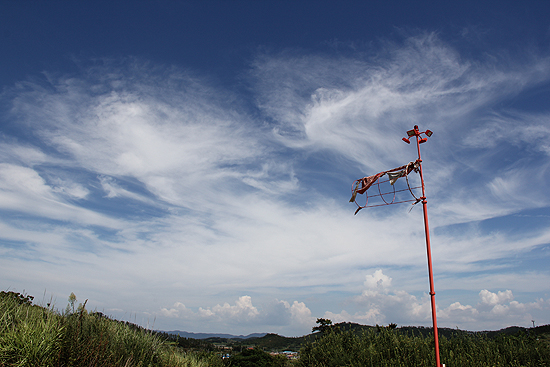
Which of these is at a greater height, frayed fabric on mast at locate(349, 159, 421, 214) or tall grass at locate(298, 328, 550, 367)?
frayed fabric on mast at locate(349, 159, 421, 214)

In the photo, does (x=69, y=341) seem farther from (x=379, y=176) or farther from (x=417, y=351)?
(x=417, y=351)

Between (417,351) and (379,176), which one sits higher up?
(379,176)

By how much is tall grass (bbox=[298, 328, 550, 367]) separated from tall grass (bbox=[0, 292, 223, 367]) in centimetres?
1006

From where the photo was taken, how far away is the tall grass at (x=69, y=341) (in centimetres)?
757

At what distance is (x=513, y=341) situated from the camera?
60.3ft

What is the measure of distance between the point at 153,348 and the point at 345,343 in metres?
13.3

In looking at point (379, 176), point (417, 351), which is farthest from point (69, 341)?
point (417, 351)

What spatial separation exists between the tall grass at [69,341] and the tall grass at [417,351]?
1006 cm

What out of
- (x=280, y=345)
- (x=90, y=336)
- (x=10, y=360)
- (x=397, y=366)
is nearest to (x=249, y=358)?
(x=397, y=366)

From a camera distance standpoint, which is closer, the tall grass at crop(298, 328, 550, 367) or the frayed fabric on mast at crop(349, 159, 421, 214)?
the frayed fabric on mast at crop(349, 159, 421, 214)

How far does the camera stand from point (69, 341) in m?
9.30

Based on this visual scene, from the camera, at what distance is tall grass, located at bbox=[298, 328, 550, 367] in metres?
14.9

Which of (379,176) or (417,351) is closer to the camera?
(379,176)

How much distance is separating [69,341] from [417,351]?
15.2 metres
